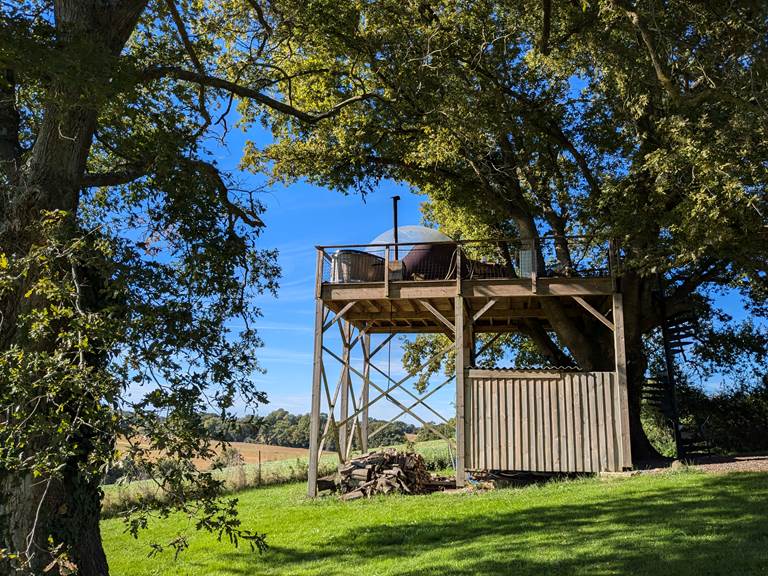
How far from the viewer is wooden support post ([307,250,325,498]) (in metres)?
14.6

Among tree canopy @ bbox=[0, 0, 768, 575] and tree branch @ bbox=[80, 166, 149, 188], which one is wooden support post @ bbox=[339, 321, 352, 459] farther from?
tree branch @ bbox=[80, 166, 149, 188]

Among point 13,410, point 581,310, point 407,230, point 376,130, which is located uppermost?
point 376,130

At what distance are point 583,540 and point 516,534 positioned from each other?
1092 millimetres

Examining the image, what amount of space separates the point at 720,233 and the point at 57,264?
1086 cm

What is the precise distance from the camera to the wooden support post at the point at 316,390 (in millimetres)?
14570

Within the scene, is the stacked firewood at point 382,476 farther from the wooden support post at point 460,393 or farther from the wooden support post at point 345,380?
the wooden support post at point 345,380

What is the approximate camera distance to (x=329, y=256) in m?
16.0

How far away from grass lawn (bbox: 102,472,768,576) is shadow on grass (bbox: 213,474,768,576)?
0.05 ft

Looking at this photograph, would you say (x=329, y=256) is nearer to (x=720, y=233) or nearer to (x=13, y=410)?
(x=720, y=233)

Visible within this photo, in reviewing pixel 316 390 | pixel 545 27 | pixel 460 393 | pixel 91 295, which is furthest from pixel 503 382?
pixel 91 295

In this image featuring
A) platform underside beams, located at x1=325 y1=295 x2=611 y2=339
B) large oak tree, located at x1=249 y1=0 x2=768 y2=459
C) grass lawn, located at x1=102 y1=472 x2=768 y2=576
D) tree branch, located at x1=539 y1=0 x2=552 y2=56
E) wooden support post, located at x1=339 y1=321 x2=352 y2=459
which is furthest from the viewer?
wooden support post, located at x1=339 y1=321 x2=352 y2=459

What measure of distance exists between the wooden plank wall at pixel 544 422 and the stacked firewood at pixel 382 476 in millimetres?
1367

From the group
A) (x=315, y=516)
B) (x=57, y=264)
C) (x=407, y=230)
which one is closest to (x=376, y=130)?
(x=407, y=230)

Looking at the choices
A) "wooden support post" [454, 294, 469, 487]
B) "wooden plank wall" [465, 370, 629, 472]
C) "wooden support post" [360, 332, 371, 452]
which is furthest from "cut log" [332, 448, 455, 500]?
"wooden support post" [360, 332, 371, 452]
